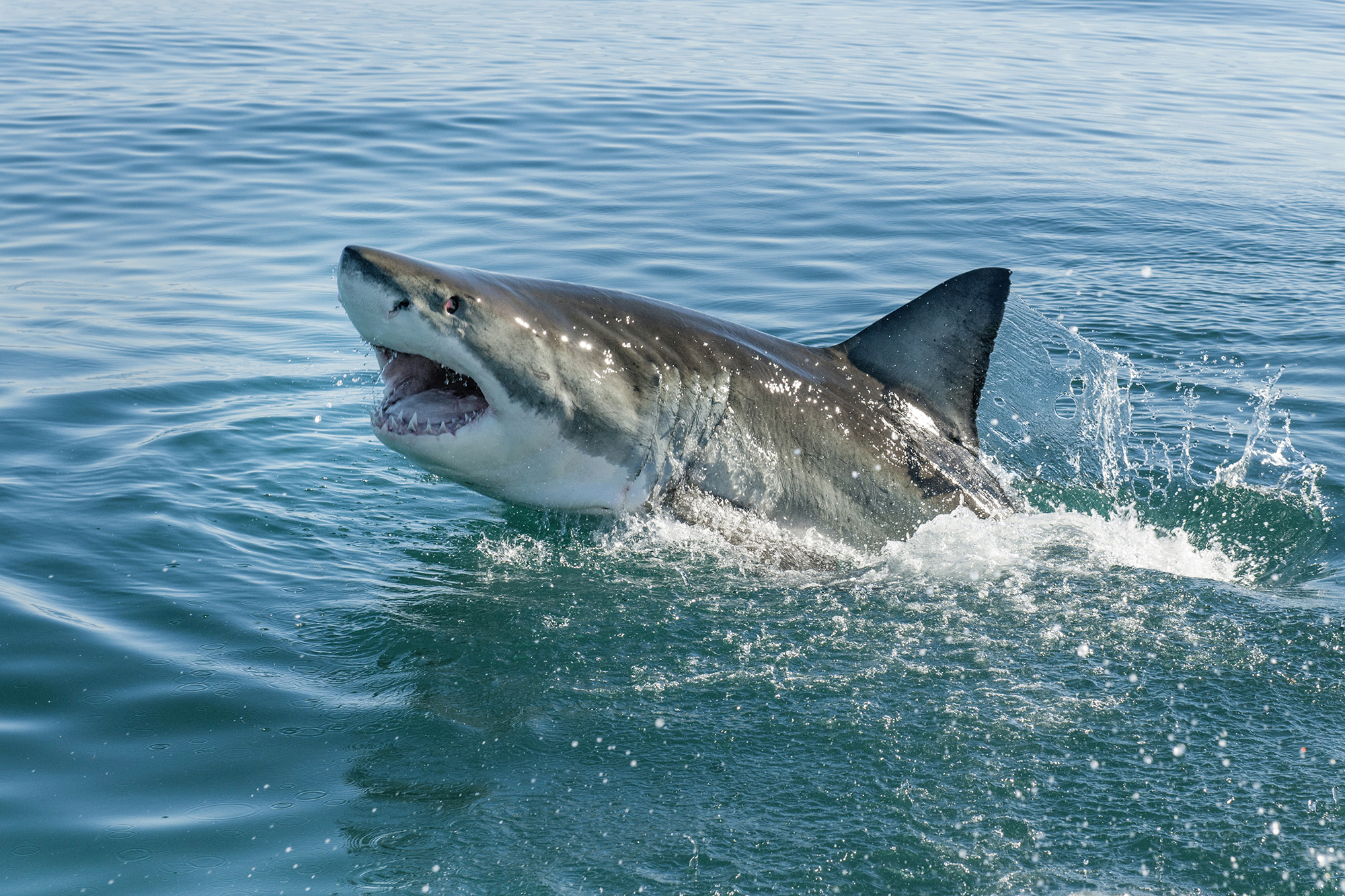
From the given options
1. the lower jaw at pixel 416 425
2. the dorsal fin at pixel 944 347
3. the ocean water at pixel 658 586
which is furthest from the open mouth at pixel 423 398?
the dorsal fin at pixel 944 347

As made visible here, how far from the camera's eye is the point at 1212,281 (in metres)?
9.84

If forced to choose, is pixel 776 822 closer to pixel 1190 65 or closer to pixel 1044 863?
pixel 1044 863

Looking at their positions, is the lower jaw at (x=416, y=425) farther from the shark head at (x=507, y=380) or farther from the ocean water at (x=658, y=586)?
the ocean water at (x=658, y=586)

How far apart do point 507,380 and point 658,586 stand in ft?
3.10

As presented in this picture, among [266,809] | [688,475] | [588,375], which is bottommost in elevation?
[266,809]

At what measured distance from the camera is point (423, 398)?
4.45m

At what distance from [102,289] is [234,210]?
2.70 metres

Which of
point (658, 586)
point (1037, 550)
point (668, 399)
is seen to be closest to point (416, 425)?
point (668, 399)

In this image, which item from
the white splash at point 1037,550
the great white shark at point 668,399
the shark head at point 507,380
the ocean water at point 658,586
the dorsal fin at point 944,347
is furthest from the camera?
the dorsal fin at point 944,347

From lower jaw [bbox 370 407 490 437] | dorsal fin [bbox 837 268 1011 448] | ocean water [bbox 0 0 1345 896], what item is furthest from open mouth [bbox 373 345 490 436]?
dorsal fin [bbox 837 268 1011 448]

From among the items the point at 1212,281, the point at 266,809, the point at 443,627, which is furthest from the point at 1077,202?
the point at 266,809

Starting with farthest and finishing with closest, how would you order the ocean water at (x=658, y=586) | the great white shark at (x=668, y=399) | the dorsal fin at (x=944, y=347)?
the dorsal fin at (x=944, y=347) → the great white shark at (x=668, y=399) → the ocean water at (x=658, y=586)

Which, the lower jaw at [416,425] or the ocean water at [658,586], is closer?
the ocean water at [658,586]

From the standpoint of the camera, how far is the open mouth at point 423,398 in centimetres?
436
